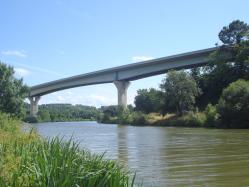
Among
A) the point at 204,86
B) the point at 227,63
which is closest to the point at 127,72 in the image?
the point at 204,86

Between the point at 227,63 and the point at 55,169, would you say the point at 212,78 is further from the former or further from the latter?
the point at 55,169

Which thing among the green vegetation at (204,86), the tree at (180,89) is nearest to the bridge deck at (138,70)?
the green vegetation at (204,86)

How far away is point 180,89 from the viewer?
264 feet

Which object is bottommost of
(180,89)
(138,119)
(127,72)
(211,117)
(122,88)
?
(211,117)

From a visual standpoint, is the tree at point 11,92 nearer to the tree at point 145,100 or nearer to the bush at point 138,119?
the bush at point 138,119

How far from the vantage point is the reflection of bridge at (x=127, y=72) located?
8531cm

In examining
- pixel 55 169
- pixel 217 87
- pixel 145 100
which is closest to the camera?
pixel 55 169

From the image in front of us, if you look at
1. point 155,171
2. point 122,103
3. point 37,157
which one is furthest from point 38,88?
point 37,157

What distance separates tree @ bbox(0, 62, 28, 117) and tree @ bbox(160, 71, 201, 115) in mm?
31511

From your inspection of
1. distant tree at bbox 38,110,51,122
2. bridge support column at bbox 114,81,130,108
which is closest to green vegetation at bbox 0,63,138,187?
bridge support column at bbox 114,81,130,108

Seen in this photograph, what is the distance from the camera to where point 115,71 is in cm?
10025

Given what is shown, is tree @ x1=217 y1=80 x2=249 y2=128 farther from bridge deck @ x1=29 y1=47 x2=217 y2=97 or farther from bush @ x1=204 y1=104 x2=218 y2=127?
bridge deck @ x1=29 y1=47 x2=217 y2=97

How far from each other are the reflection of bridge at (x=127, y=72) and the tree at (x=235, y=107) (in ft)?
76.0

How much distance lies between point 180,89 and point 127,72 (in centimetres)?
1952
